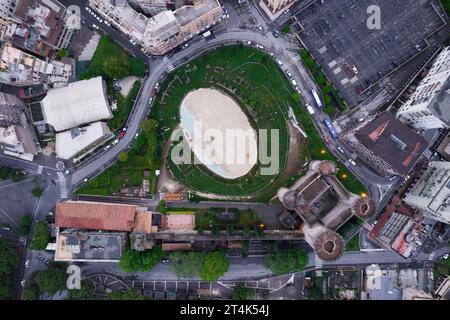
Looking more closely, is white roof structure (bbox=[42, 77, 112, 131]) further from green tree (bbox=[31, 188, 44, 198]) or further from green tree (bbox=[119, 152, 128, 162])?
green tree (bbox=[31, 188, 44, 198])

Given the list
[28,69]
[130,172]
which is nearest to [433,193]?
[130,172]

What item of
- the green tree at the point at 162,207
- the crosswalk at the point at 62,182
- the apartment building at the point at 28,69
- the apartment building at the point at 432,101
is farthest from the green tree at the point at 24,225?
the apartment building at the point at 432,101

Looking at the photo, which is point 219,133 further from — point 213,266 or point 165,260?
point 165,260

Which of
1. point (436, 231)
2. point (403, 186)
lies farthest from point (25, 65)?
point (436, 231)

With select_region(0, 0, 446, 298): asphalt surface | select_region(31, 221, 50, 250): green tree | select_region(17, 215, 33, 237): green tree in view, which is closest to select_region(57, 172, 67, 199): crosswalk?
select_region(0, 0, 446, 298): asphalt surface

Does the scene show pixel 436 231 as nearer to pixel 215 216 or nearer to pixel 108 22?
pixel 215 216

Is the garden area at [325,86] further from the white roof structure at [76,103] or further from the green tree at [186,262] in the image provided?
the white roof structure at [76,103]
